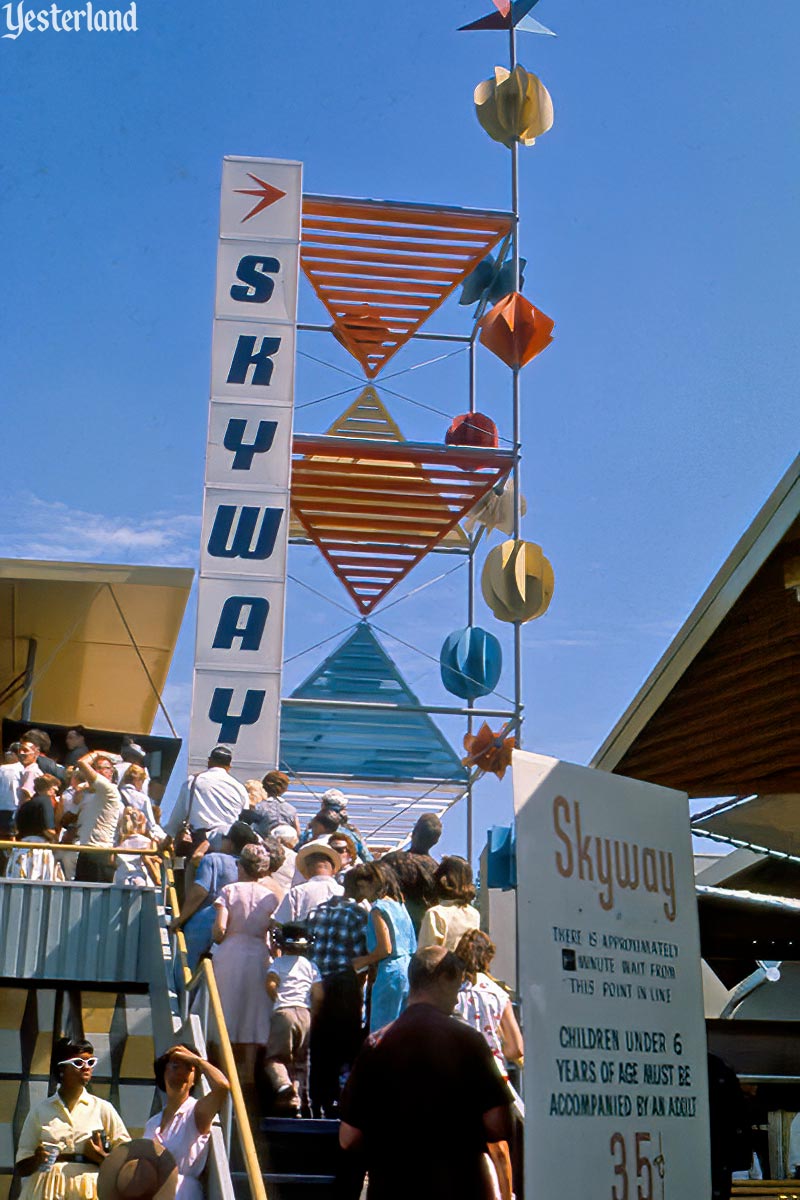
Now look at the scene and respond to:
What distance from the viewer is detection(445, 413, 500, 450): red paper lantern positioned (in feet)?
74.8

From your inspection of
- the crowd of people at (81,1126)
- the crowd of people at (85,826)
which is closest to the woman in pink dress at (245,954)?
the crowd of people at (81,1126)

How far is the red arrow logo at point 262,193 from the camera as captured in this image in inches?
822

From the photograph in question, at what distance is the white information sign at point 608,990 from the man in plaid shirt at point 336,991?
3.13 metres

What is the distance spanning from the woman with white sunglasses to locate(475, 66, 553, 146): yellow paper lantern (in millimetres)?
17204

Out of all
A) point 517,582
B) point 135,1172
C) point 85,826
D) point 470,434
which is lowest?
point 135,1172

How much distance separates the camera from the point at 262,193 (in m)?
21.0

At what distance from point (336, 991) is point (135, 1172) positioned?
1691mm

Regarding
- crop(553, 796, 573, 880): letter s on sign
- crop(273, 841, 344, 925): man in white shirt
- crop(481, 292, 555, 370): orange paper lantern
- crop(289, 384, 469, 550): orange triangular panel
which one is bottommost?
crop(553, 796, 573, 880): letter s on sign

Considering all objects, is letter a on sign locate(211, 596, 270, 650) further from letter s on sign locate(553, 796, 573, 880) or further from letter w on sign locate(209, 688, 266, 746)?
letter s on sign locate(553, 796, 573, 880)

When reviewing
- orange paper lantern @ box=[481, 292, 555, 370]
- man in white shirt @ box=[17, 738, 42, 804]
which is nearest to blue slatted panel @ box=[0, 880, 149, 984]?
man in white shirt @ box=[17, 738, 42, 804]

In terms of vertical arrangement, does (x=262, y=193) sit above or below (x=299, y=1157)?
above

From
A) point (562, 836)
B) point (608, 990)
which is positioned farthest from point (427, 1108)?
point (562, 836)

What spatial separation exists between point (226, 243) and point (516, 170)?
16.3 feet

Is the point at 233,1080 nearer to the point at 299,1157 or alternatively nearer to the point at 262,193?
the point at 299,1157
